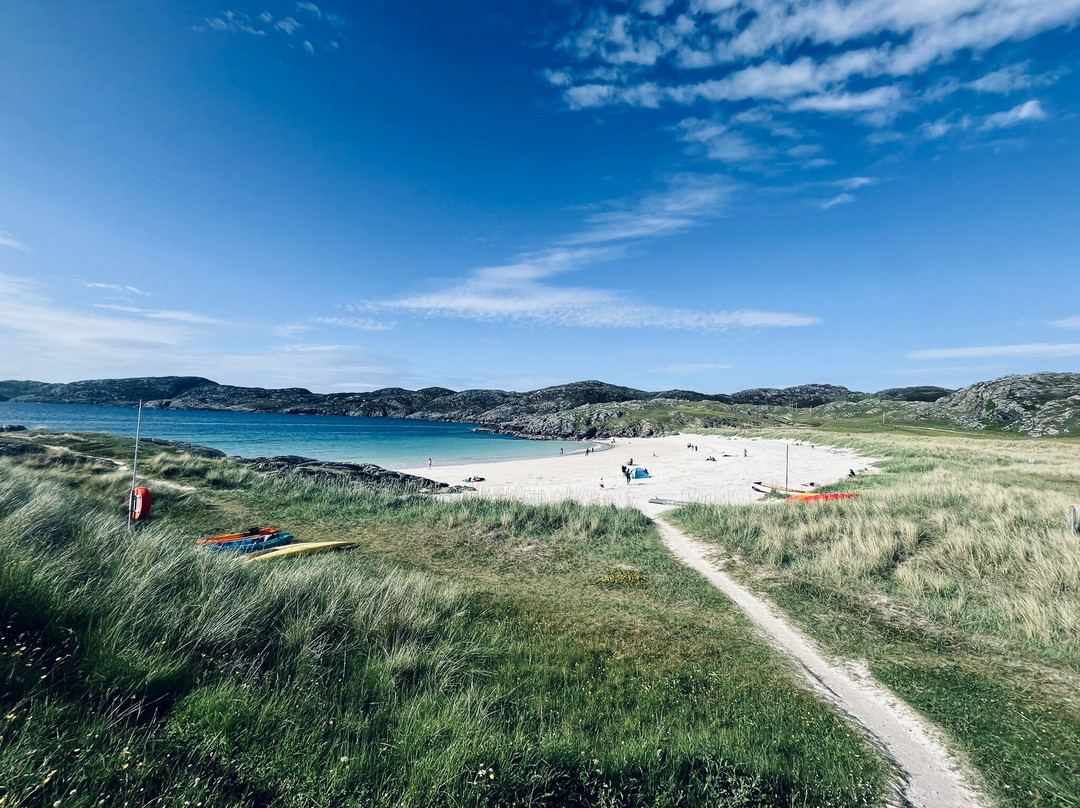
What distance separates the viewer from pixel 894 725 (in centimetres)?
614

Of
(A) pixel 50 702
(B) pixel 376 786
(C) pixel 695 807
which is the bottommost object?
(C) pixel 695 807

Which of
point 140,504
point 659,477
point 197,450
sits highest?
point 140,504

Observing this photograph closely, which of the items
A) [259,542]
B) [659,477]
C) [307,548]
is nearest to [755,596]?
[307,548]

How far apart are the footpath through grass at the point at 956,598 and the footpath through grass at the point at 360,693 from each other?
1.82 m

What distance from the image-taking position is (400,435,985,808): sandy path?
527 cm

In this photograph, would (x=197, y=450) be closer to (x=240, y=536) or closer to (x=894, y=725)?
(x=240, y=536)

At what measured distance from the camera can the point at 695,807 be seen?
3.87 metres

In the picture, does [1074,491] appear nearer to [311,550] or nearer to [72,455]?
[311,550]

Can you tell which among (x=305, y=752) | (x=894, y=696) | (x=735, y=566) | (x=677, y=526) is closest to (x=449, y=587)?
(x=305, y=752)

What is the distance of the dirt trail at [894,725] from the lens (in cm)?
494

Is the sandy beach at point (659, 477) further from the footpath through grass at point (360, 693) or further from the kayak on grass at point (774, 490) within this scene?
the footpath through grass at point (360, 693)

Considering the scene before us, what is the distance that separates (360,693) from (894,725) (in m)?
7.06

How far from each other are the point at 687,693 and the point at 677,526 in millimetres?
12042

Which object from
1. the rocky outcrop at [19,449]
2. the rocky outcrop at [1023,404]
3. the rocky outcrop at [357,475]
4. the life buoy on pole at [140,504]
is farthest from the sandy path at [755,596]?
the rocky outcrop at [1023,404]
